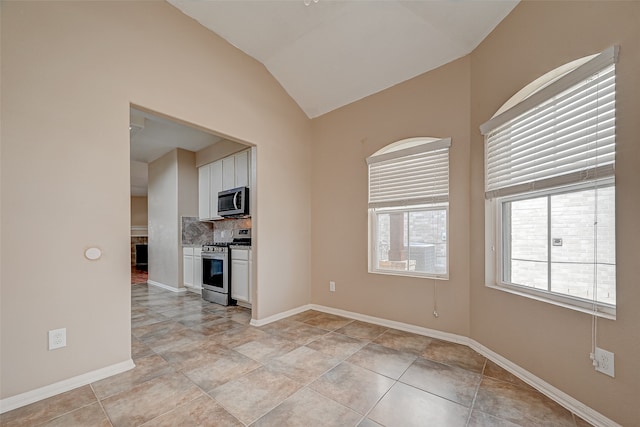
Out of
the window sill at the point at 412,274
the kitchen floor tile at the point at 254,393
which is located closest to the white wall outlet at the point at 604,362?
the window sill at the point at 412,274

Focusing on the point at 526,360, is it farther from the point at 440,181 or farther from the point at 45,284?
the point at 45,284

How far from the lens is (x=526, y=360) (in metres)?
2.09

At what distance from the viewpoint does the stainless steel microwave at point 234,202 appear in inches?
175

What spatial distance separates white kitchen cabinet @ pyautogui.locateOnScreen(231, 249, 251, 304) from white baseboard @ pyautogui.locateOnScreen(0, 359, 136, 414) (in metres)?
1.75

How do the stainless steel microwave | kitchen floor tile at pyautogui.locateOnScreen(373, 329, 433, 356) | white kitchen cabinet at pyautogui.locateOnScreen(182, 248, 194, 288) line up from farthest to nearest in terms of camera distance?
white kitchen cabinet at pyautogui.locateOnScreen(182, 248, 194, 288) → the stainless steel microwave → kitchen floor tile at pyautogui.locateOnScreen(373, 329, 433, 356)

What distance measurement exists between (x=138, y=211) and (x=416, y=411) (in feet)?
37.5

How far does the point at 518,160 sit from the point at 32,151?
3.53 m

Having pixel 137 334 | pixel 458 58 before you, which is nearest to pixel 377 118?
pixel 458 58

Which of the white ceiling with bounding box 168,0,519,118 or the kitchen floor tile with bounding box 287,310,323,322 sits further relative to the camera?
the kitchen floor tile with bounding box 287,310,323,322

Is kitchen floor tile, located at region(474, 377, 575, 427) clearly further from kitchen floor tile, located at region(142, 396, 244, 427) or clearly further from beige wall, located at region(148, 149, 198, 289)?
beige wall, located at region(148, 149, 198, 289)

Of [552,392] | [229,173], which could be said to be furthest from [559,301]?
[229,173]

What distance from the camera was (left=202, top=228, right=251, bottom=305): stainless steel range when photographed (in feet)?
14.0

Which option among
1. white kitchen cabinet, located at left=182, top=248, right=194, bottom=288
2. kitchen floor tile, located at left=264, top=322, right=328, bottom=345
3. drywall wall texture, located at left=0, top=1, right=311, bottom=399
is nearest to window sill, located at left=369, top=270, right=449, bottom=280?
kitchen floor tile, located at left=264, top=322, right=328, bottom=345

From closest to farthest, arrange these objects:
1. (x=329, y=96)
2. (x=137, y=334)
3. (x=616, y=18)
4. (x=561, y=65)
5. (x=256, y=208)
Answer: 1. (x=616, y=18)
2. (x=561, y=65)
3. (x=137, y=334)
4. (x=256, y=208)
5. (x=329, y=96)
